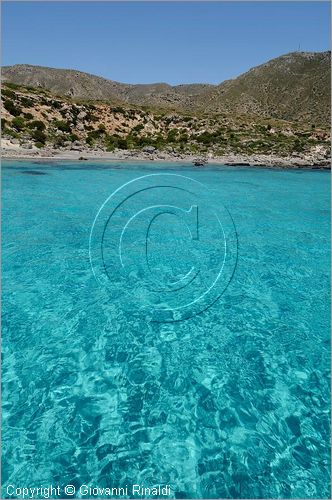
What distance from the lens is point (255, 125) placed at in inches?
3046

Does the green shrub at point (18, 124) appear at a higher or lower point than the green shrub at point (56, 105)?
lower

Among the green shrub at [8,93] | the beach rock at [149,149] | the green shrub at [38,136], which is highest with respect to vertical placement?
the green shrub at [8,93]

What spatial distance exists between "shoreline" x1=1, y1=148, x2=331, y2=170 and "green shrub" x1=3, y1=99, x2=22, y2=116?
13.8 m

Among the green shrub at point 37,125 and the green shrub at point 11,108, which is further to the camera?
the green shrub at point 11,108

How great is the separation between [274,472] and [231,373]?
246 centimetres

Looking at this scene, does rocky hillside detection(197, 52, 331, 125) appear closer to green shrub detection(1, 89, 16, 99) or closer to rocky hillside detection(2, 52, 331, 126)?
rocky hillside detection(2, 52, 331, 126)

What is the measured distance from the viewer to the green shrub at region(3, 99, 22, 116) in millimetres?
52562

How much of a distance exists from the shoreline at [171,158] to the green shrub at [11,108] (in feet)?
45.2

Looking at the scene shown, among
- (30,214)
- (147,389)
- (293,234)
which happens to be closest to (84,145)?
(30,214)

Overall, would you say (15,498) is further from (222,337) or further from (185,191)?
(185,191)

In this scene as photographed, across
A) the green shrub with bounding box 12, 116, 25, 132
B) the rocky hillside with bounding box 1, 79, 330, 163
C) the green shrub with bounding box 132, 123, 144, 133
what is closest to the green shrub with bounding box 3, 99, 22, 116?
the rocky hillside with bounding box 1, 79, 330, 163

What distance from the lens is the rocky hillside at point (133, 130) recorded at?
5172cm

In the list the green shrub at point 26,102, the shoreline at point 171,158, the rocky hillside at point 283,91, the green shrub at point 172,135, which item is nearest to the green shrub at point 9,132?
the shoreline at point 171,158

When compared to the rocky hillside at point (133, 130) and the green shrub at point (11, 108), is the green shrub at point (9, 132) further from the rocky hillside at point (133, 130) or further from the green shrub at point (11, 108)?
the green shrub at point (11, 108)
